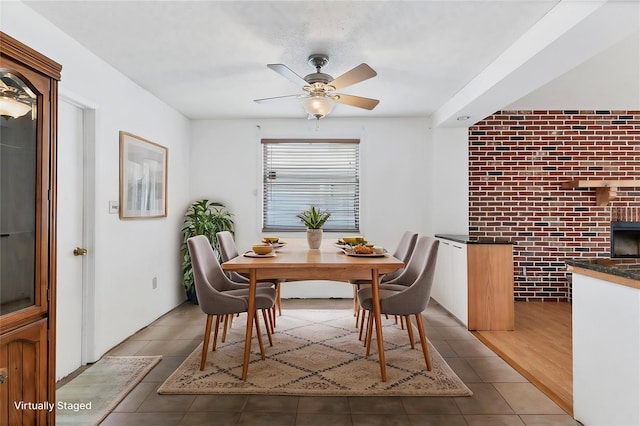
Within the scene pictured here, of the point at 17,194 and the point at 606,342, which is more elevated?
the point at 17,194

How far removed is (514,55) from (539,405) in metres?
2.27

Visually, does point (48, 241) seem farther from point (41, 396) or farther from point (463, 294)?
point (463, 294)

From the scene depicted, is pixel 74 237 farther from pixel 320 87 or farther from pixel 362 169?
pixel 362 169

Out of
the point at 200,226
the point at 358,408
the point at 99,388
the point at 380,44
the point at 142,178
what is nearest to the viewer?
the point at 358,408

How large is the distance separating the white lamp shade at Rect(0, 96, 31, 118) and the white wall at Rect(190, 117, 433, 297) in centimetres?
331

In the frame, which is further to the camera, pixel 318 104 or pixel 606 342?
pixel 318 104

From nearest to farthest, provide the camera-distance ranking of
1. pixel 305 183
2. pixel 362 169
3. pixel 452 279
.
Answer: pixel 452 279 < pixel 362 169 < pixel 305 183

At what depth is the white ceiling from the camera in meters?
2.15

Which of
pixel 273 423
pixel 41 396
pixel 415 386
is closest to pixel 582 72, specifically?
pixel 415 386

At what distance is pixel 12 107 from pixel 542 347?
12.4ft

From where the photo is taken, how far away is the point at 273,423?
1.98 m

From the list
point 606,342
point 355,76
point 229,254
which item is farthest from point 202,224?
point 606,342

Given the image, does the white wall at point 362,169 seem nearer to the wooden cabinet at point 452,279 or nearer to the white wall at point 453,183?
the white wall at point 453,183

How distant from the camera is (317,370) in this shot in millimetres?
2594
